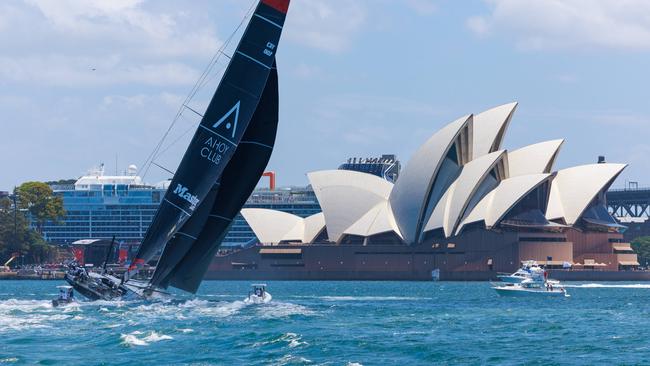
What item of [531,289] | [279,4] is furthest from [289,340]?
[531,289]

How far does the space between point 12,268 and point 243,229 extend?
31492mm

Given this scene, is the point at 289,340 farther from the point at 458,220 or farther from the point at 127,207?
the point at 127,207

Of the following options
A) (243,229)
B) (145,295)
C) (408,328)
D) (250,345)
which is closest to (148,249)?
(145,295)

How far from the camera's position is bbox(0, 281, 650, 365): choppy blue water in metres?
31.1

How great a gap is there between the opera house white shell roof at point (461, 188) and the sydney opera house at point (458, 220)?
0.08 metres

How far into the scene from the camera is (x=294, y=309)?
155 feet

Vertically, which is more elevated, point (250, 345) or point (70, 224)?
point (70, 224)

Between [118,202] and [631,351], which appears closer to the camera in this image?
[631,351]

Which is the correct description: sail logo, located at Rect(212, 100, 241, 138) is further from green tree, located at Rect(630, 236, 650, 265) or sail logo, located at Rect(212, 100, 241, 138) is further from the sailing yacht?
green tree, located at Rect(630, 236, 650, 265)

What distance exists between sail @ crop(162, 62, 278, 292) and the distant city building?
93120 mm

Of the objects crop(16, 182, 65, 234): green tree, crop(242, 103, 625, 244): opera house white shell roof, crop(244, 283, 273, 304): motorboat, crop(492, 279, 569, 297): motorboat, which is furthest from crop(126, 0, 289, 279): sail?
crop(16, 182, 65, 234): green tree

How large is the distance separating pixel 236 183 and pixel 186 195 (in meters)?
2.22

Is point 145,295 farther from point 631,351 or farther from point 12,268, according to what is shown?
point 12,268

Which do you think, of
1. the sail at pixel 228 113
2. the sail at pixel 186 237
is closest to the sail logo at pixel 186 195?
the sail at pixel 228 113
